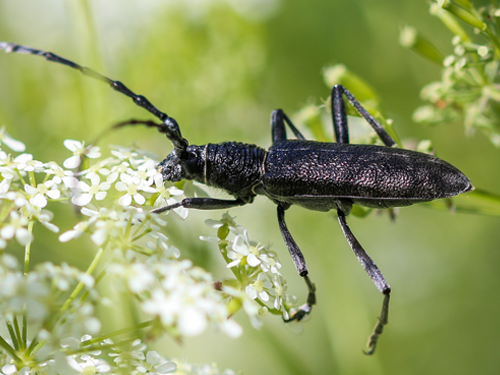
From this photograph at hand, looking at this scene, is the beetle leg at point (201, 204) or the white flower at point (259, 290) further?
the beetle leg at point (201, 204)

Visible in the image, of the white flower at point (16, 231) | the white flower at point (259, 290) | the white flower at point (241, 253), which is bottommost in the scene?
the white flower at point (259, 290)

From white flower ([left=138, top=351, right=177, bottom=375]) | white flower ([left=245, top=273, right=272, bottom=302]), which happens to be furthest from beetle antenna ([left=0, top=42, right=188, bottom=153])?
white flower ([left=138, top=351, right=177, bottom=375])

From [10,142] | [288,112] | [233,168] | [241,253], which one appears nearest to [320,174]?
[233,168]

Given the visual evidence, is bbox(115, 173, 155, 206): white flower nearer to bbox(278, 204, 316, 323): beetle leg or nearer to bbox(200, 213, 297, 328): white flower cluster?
bbox(200, 213, 297, 328): white flower cluster

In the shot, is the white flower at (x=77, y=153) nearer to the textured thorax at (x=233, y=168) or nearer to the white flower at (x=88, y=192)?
the white flower at (x=88, y=192)

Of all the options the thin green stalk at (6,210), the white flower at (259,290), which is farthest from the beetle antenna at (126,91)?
the white flower at (259,290)

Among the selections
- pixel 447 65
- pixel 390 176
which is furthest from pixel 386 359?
pixel 447 65

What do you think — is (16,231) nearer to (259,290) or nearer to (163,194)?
(163,194)
